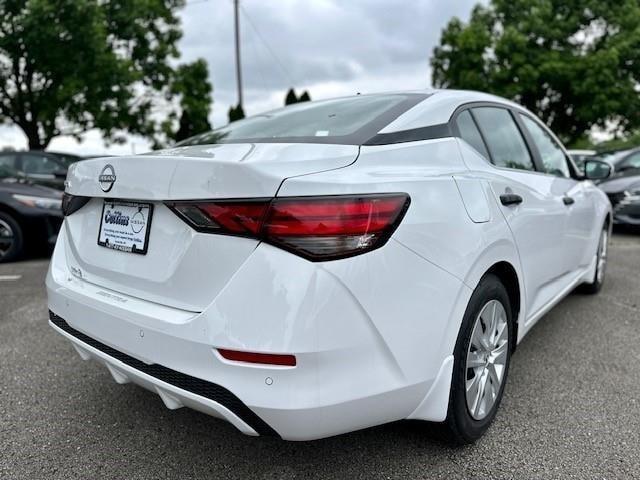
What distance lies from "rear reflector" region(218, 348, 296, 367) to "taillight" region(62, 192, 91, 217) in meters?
1.00

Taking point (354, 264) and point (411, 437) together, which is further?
point (411, 437)

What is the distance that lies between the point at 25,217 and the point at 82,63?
34.4 feet

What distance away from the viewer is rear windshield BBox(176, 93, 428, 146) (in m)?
1.96

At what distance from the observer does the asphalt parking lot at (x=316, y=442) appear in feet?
6.45

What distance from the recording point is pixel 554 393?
8.44 ft

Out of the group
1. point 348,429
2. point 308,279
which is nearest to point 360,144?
point 308,279

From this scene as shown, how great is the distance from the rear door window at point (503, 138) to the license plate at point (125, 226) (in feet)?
→ 5.15

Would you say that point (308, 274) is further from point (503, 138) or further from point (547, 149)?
point (547, 149)

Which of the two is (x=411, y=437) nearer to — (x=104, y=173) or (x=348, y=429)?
(x=348, y=429)

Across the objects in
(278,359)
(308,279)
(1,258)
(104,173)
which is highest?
(104,173)

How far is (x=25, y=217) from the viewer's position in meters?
5.70

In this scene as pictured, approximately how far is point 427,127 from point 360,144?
419 millimetres

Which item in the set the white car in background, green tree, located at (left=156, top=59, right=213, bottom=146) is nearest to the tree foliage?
green tree, located at (left=156, top=59, right=213, bottom=146)

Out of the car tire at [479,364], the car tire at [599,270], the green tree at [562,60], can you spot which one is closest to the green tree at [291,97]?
the green tree at [562,60]
